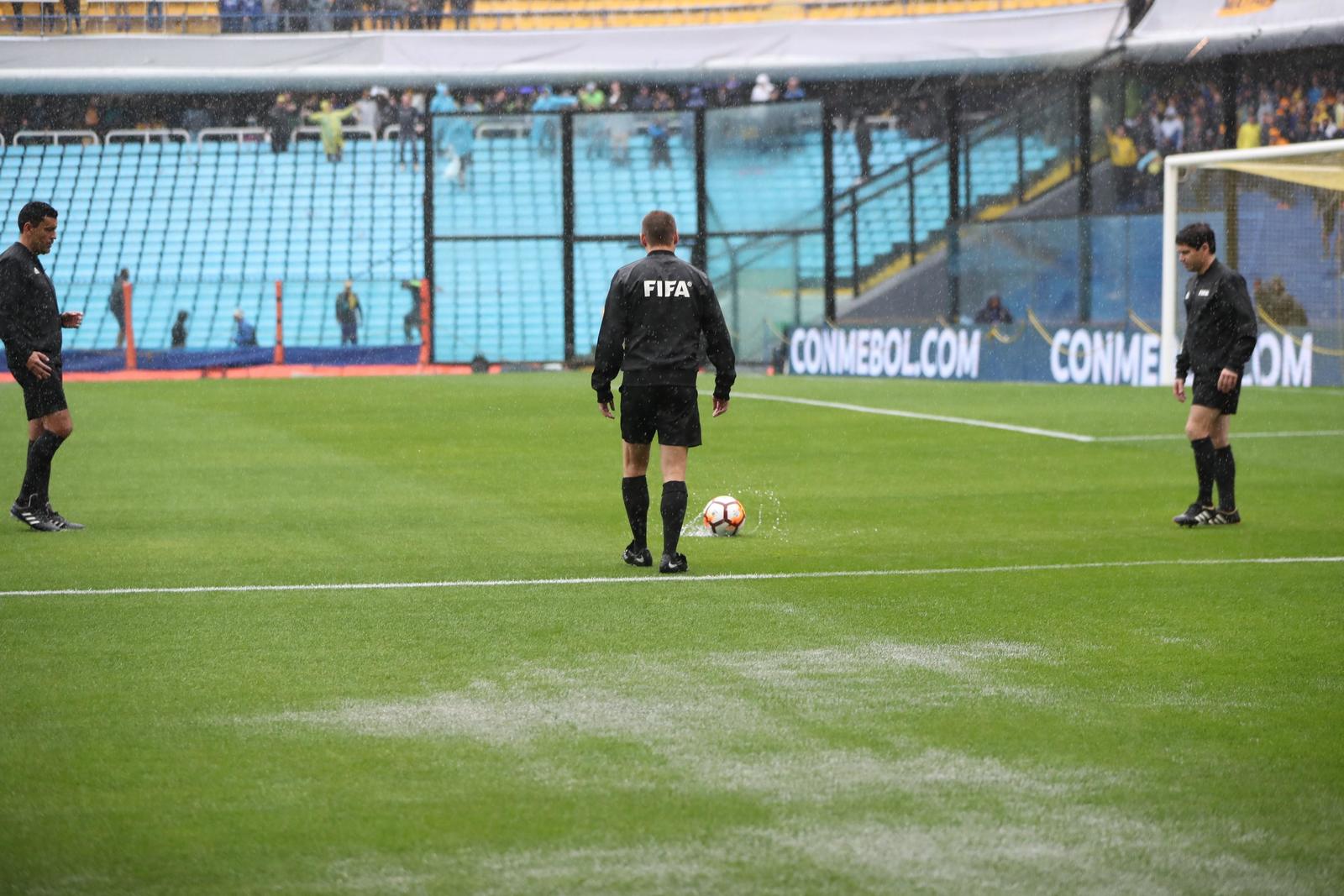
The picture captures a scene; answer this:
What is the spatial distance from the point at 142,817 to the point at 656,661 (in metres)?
2.51

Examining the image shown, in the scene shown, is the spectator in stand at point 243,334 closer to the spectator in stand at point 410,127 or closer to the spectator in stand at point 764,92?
the spectator in stand at point 410,127

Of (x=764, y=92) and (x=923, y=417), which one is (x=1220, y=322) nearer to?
(x=923, y=417)

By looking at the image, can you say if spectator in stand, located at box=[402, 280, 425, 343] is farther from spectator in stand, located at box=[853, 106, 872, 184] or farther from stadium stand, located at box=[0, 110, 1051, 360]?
spectator in stand, located at box=[853, 106, 872, 184]

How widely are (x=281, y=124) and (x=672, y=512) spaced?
1422 inches

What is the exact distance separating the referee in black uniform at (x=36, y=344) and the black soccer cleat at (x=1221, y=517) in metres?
7.03

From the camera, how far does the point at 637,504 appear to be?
9.67 m

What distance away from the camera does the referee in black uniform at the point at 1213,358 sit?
1145 centimetres

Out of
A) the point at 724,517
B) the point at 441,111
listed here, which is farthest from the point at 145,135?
the point at 724,517

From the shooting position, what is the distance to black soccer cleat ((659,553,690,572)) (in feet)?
30.9

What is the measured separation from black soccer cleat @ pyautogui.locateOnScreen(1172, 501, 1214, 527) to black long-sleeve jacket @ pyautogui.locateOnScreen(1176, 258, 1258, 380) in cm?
84

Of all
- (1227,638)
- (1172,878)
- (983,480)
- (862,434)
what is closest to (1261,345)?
(862,434)

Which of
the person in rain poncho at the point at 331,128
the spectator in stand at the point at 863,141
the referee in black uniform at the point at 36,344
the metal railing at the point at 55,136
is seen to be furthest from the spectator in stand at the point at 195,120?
the referee in black uniform at the point at 36,344

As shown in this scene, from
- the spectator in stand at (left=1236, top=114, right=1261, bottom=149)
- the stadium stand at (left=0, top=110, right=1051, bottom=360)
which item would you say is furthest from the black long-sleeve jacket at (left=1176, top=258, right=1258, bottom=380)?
the stadium stand at (left=0, top=110, right=1051, bottom=360)

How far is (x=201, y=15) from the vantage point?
3950 centimetres
